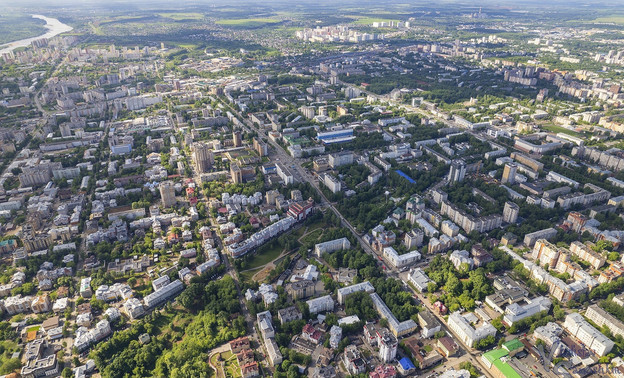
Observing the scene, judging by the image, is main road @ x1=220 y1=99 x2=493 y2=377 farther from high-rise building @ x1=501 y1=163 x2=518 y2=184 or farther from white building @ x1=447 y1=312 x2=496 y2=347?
high-rise building @ x1=501 y1=163 x2=518 y2=184

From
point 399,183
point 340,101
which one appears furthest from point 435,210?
point 340,101

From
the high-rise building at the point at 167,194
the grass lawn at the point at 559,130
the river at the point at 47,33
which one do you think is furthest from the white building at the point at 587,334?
the river at the point at 47,33

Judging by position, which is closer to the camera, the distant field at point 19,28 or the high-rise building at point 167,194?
the high-rise building at point 167,194

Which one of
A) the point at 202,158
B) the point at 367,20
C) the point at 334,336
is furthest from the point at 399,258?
the point at 367,20

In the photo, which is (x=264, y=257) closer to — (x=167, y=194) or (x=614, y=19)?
(x=167, y=194)

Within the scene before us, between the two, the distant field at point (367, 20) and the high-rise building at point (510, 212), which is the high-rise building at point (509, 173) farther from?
the distant field at point (367, 20)

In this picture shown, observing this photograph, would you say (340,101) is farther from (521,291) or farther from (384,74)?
(521,291)
